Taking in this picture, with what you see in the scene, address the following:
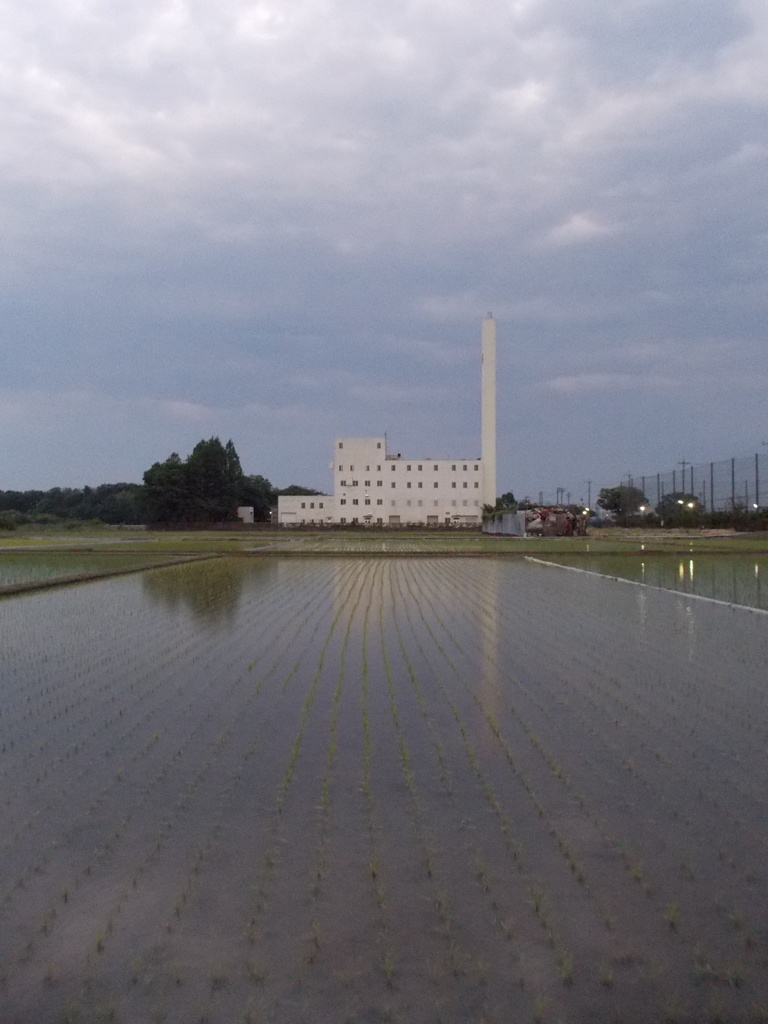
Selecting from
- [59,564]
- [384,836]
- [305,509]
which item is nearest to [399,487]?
[305,509]

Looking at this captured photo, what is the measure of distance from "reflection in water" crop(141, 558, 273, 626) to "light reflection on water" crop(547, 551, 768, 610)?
770cm

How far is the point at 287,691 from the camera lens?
7363mm

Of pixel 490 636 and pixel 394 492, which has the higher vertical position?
pixel 394 492

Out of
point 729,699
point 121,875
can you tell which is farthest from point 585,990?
point 729,699

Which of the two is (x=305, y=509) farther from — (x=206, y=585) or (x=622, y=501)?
(x=206, y=585)

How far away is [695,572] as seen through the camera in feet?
71.7

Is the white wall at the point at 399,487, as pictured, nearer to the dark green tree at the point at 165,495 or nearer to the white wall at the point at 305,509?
the white wall at the point at 305,509

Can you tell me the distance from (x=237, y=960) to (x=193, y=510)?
3039 inches

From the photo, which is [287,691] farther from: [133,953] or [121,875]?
[133,953]

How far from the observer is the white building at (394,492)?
7950 cm

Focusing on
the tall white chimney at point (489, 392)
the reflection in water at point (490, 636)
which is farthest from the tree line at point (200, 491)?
the reflection in water at point (490, 636)

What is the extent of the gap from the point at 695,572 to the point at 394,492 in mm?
58684

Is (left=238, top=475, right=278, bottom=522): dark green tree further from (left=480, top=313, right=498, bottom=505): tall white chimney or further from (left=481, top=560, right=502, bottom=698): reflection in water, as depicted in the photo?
(left=481, top=560, right=502, bottom=698): reflection in water

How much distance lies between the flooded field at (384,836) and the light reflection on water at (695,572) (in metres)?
7.22
